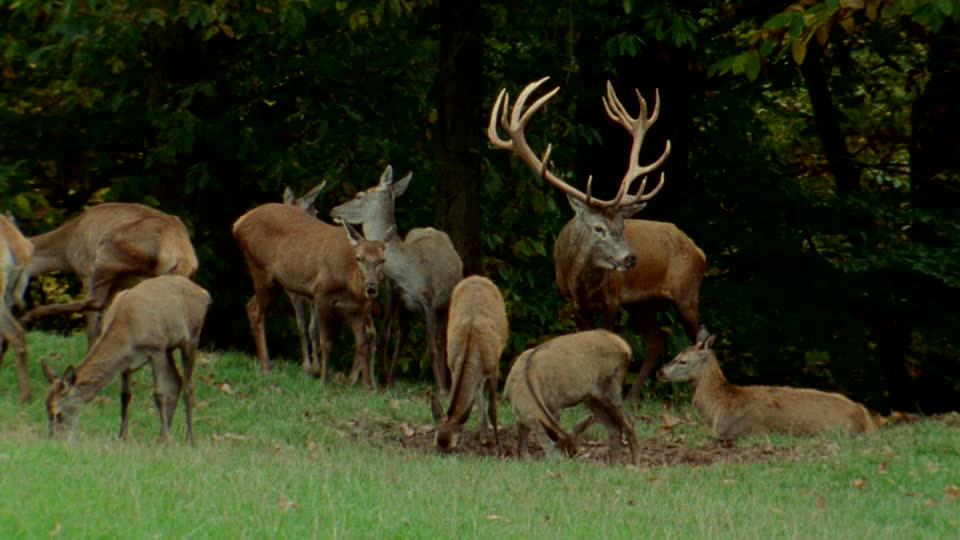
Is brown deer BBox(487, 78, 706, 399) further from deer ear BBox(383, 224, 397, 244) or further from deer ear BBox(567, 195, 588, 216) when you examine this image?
deer ear BBox(383, 224, 397, 244)

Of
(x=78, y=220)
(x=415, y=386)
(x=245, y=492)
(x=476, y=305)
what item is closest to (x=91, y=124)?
(x=78, y=220)

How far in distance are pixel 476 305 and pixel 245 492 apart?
178 inches

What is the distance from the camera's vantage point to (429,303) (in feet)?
48.4

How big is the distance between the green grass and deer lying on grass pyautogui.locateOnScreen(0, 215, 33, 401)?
26 cm

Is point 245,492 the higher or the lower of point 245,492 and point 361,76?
the lower

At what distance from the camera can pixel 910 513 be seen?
30.3ft

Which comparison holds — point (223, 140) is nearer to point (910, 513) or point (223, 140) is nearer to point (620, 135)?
point (620, 135)

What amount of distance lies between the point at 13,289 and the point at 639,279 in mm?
5787

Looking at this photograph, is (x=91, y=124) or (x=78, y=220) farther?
(x=91, y=124)

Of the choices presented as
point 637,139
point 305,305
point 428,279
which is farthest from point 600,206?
point 305,305

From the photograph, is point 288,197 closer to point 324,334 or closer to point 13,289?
point 324,334

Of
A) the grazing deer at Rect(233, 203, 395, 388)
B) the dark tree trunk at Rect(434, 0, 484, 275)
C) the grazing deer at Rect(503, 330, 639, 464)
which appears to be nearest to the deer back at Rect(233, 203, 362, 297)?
the grazing deer at Rect(233, 203, 395, 388)

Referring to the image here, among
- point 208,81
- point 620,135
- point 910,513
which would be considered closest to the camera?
point 910,513

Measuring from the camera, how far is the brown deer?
1439 centimetres
